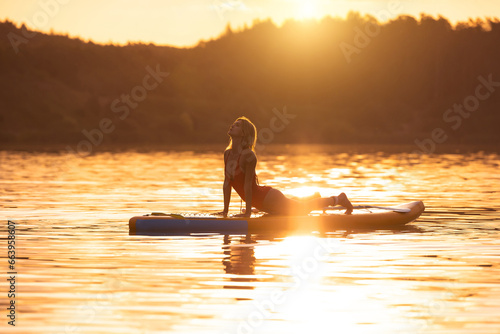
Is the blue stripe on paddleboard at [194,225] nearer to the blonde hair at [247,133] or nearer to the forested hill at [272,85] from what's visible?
the blonde hair at [247,133]

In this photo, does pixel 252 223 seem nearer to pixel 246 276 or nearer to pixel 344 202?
pixel 344 202

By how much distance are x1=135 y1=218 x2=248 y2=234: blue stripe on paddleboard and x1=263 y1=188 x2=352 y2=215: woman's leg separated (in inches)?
23.7

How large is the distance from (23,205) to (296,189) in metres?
8.02

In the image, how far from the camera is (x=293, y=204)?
13531mm

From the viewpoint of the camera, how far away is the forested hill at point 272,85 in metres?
90.1

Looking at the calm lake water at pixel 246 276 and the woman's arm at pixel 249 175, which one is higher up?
the woman's arm at pixel 249 175

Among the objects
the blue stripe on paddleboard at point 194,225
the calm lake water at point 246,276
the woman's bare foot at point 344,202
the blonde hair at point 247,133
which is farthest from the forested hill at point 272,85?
the blonde hair at point 247,133

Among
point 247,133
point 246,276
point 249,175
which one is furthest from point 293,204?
point 246,276

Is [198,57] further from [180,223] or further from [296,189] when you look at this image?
[180,223]

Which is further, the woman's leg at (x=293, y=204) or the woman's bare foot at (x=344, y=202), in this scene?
the woman's bare foot at (x=344, y=202)

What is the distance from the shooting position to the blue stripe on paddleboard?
12.8 meters

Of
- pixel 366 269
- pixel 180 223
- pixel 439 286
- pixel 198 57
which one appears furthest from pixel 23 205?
pixel 198 57

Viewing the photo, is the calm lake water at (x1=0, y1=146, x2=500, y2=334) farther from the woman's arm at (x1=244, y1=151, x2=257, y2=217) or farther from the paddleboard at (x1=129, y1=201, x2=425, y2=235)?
the woman's arm at (x1=244, y1=151, x2=257, y2=217)

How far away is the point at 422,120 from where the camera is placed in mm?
102688
